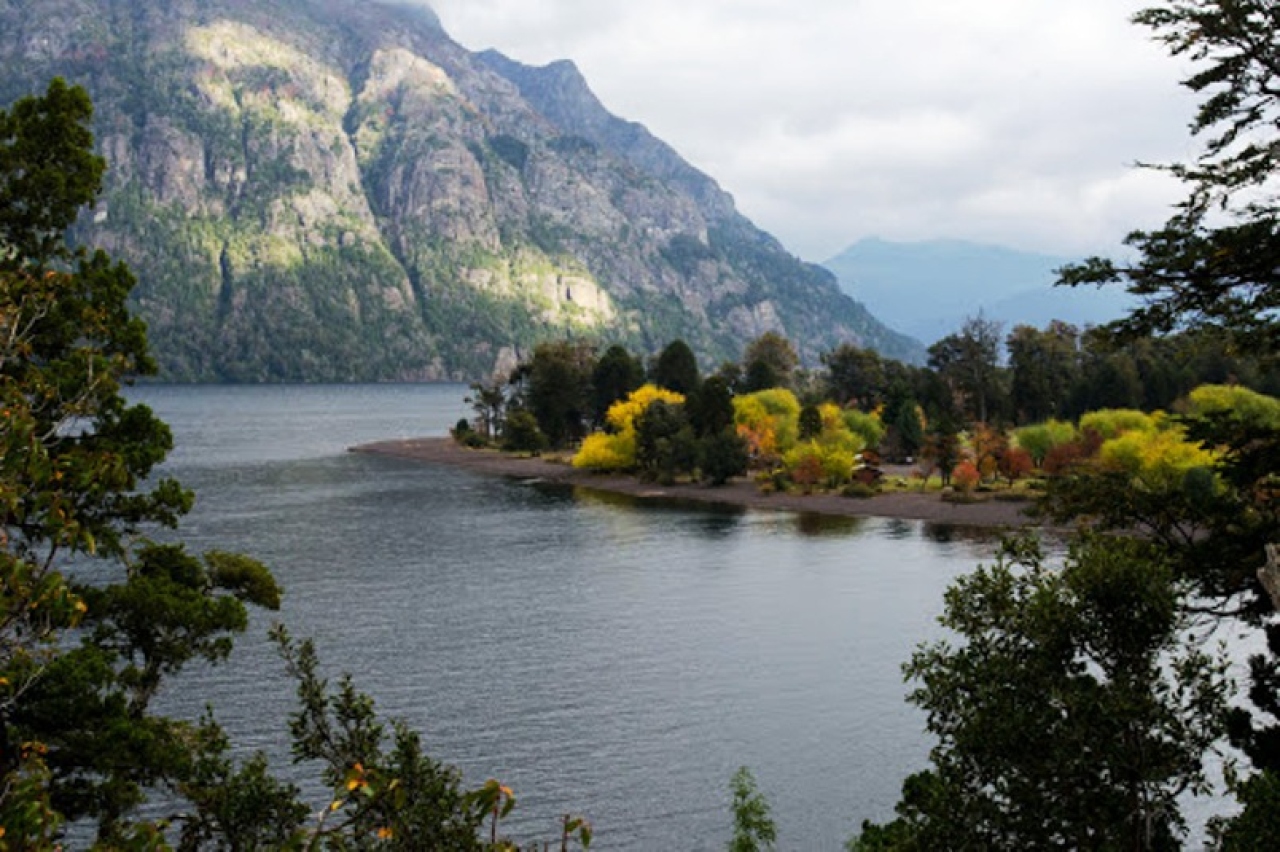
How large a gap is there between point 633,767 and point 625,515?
2939 inches

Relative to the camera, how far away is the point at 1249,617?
64.8 feet

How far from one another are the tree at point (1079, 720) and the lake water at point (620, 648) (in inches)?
819

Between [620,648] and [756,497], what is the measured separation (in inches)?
2825

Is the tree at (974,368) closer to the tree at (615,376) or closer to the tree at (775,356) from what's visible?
the tree at (775,356)

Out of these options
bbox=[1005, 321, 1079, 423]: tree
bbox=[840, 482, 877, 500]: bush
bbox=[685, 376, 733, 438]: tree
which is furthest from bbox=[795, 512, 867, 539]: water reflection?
bbox=[1005, 321, 1079, 423]: tree

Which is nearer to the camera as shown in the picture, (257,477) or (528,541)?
(528,541)

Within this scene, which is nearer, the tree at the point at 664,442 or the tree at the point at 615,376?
the tree at the point at 664,442

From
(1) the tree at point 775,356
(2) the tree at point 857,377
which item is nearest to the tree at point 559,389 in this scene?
(1) the tree at point 775,356

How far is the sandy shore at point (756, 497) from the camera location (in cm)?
Answer: 11344

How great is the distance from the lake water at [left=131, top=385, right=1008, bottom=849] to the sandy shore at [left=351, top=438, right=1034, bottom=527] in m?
5.89

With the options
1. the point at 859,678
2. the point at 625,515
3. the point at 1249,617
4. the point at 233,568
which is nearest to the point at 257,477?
the point at 625,515

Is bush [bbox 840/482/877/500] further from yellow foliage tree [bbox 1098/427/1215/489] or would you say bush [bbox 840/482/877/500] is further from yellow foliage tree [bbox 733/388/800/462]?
yellow foliage tree [bbox 1098/427/1215/489]

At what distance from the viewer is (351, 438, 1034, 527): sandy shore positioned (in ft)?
372

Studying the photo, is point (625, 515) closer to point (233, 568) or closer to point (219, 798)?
point (233, 568)
